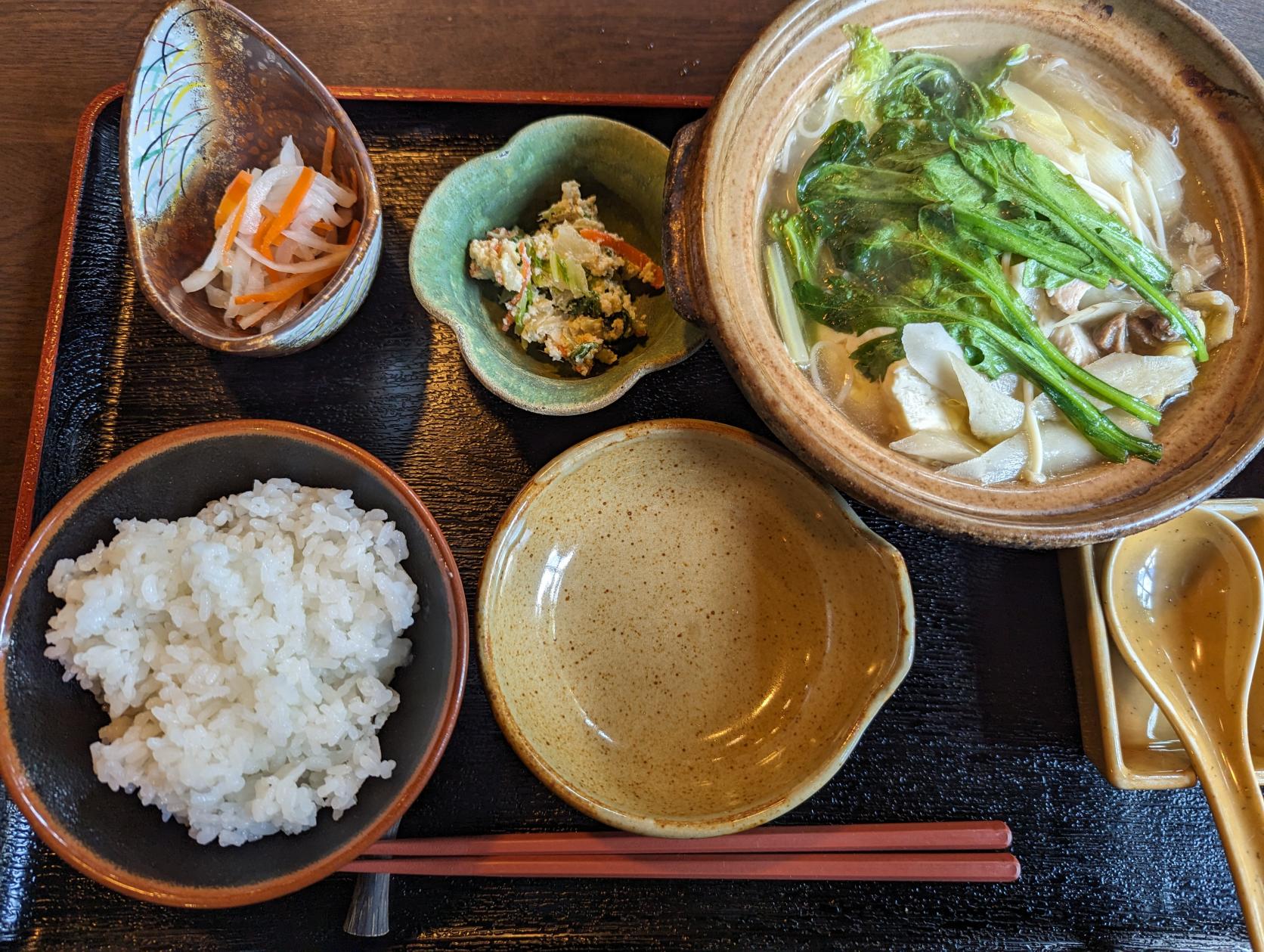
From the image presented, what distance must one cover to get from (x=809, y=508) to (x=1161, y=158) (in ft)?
3.60

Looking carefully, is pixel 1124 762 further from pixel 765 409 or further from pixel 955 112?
pixel 955 112

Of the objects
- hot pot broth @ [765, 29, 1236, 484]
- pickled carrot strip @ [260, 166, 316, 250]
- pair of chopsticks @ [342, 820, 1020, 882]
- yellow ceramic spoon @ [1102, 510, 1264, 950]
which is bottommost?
pair of chopsticks @ [342, 820, 1020, 882]

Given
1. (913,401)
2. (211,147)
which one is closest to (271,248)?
(211,147)

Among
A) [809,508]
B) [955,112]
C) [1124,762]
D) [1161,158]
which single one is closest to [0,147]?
[809,508]

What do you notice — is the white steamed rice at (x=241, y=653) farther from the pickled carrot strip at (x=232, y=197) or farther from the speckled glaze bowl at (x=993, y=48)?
the speckled glaze bowl at (x=993, y=48)

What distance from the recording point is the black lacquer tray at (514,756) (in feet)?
5.00

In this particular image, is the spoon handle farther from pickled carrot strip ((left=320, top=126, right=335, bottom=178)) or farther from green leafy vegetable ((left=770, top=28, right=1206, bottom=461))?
pickled carrot strip ((left=320, top=126, right=335, bottom=178))

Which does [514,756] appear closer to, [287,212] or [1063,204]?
[287,212]

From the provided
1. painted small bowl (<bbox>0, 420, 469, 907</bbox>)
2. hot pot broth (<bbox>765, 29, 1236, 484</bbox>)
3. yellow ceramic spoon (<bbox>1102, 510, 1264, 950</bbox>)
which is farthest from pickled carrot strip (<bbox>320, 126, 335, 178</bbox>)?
yellow ceramic spoon (<bbox>1102, 510, 1264, 950</bbox>)

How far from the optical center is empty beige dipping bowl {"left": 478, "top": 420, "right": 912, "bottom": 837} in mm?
1517

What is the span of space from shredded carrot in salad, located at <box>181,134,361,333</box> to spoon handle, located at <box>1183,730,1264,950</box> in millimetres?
2185

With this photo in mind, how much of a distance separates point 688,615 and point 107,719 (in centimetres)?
122

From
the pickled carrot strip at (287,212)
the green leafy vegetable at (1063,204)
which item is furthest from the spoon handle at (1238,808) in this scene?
the pickled carrot strip at (287,212)

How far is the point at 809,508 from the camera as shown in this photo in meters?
1.64
